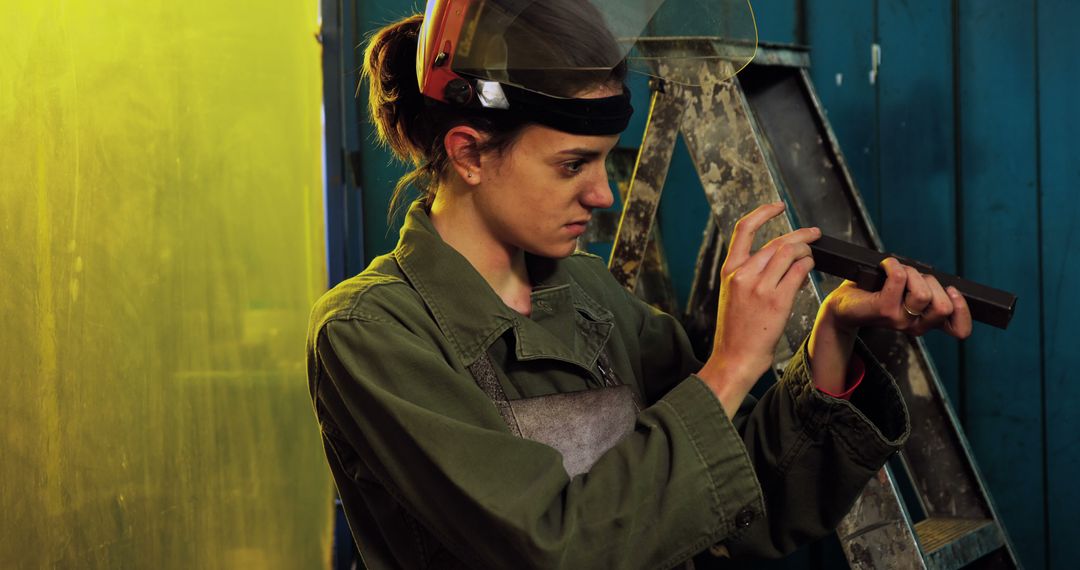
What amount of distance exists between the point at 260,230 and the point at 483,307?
102 cm

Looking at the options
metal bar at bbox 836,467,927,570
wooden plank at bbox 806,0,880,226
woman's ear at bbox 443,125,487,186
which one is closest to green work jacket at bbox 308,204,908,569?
woman's ear at bbox 443,125,487,186

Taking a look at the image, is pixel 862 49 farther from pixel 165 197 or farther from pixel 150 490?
pixel 150 490

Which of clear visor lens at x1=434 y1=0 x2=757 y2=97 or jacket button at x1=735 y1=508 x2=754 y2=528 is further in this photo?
clear visor lens at x1=434 y1=0 x2=757 y2=97

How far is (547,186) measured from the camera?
1.43 metres

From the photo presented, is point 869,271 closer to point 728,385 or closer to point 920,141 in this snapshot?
point 728,385

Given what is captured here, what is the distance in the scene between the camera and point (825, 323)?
1544mm

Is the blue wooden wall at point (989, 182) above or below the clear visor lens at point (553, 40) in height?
below

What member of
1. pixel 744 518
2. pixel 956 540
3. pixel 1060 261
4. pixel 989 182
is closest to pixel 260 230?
pixel 744 518

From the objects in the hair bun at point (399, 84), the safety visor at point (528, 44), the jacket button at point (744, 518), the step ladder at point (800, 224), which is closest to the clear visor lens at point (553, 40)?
the safety visor at point (528, 44)

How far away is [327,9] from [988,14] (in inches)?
65.6

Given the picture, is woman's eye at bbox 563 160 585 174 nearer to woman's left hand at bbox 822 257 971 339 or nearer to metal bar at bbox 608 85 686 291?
woman's left hand at bbox 822 257 971 339

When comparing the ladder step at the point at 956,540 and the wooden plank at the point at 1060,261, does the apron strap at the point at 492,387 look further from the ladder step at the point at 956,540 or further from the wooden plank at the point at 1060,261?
the wooden plank at the point at 1060,261

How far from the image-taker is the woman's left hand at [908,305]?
145 centimetres

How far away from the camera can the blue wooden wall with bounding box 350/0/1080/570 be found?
257 cm
